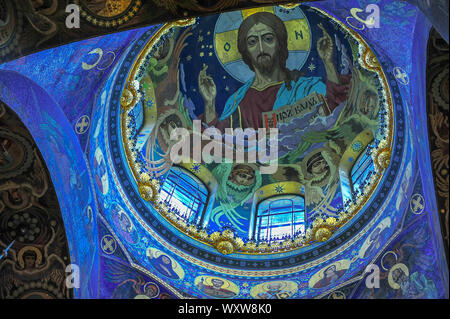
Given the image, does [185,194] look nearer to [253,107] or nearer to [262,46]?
[253,107]

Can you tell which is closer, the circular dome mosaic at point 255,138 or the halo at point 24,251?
the halo at point 24,251

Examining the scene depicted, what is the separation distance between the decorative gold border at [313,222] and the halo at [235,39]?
1634 millimetres

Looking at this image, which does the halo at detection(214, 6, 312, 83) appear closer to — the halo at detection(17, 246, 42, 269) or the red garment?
the red garment

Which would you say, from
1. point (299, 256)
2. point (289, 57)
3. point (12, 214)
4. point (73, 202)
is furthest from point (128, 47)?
point (299, 256)

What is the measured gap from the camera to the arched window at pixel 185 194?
46.2ft

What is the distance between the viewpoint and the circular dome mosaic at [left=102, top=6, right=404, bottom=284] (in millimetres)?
12547

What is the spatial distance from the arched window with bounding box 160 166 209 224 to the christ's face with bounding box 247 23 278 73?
142 inches

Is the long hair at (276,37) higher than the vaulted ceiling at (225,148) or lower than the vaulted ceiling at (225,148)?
higher

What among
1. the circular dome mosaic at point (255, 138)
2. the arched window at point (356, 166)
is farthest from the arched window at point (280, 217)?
the arched window at point (356, 166)

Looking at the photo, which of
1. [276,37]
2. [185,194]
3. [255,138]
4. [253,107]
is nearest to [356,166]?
[255,138]

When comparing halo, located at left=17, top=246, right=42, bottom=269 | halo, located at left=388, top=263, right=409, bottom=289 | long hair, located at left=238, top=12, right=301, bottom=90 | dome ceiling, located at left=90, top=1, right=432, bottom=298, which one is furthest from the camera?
long hair, located at left=238, top=12, right=301, bottom=90

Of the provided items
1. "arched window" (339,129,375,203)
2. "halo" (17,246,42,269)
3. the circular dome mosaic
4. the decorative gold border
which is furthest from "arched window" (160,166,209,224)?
"halo" (17,246,42,269)

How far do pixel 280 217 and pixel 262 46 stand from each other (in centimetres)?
466

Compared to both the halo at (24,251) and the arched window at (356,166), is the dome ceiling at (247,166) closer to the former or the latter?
the arched window at (356,166)
